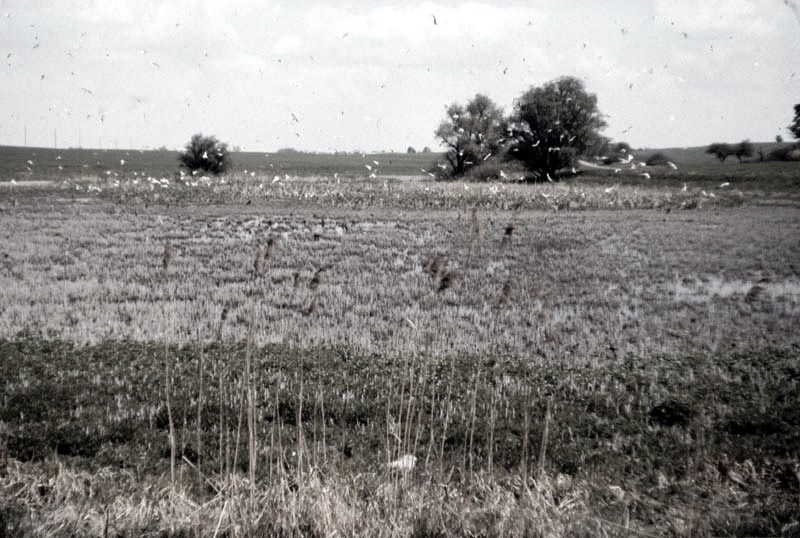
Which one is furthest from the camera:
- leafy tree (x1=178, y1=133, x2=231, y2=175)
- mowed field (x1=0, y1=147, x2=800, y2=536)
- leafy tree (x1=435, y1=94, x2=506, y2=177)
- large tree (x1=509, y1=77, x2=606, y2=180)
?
leafy tree (x1=435, y1=94, x2=506, y2=177)

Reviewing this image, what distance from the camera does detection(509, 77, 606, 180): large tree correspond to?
2847 inches

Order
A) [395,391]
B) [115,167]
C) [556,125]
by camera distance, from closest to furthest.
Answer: [395,391], [556,125], [115,167]

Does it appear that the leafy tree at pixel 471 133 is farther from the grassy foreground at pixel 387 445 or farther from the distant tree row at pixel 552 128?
the grassy foreground at pixel 387 445

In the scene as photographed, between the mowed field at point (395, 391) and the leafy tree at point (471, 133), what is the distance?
68.0 metres

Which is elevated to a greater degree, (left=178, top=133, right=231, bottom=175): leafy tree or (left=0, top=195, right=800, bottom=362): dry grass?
(left=178, top=133, right=231, bottom=175): leafy tree

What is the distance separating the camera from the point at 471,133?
89.4 metres

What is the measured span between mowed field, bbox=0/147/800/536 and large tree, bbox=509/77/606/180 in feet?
175

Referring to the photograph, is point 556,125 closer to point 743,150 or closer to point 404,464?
point 743,150

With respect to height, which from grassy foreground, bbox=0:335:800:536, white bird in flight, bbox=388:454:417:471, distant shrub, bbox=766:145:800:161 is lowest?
grassy foreground, bbox=0:335:800:536

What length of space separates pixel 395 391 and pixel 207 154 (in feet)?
212

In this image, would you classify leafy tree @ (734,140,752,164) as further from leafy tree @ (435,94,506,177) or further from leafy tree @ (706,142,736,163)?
leafy tree @ (435,94,506,177)

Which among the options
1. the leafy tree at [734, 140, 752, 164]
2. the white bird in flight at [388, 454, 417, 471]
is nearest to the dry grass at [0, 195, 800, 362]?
the white bird in flight at [388, 454, 417, 471]

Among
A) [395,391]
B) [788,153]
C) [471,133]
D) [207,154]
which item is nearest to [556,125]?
[471,133]

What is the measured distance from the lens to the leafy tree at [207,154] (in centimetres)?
6700
